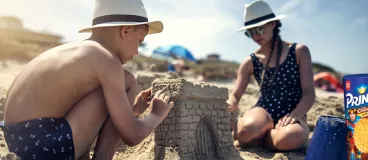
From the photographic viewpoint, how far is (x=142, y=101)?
2822 mm

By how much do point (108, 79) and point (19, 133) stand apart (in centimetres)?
55

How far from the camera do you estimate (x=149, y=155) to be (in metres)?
2.72

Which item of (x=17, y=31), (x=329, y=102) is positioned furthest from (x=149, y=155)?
(x=17, y=31)

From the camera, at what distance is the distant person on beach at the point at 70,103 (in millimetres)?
1927

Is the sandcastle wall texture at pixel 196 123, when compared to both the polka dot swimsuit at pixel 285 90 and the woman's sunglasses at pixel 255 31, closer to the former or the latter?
the polka dot swimsuit at pixel 285 90

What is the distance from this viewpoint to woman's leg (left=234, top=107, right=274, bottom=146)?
11.7ft

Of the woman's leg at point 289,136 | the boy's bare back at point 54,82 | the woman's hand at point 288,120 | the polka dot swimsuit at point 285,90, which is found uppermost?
the boy's bare back at point 54,82

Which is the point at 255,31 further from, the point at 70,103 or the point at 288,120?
the point at 70,103

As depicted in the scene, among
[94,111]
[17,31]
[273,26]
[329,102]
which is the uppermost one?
[17,31]

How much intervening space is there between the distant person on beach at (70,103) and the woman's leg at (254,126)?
64.4 inches

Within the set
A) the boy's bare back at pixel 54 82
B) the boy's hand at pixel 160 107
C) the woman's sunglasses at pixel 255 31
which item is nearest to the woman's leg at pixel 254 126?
the woman's sunglasses at pixel 255 31

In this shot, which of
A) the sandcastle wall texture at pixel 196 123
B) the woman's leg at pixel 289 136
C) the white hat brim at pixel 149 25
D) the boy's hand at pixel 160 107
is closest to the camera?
the white hat brim at pixel 149 25

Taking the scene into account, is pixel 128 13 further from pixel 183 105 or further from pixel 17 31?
pixel 17 31

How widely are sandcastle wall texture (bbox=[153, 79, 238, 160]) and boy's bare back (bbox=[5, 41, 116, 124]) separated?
0.86 metres
